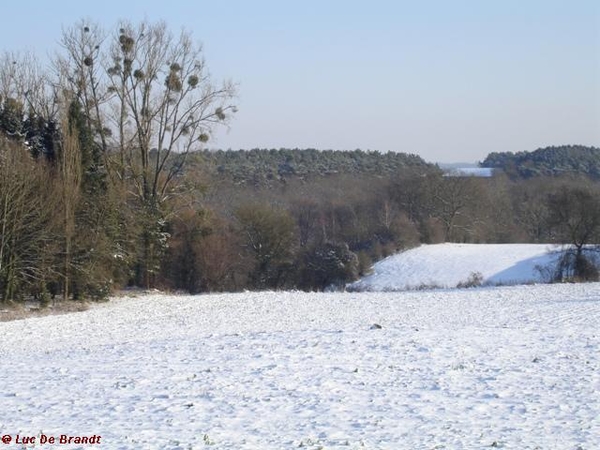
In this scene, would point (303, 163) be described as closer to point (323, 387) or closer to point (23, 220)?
point (23, 220)

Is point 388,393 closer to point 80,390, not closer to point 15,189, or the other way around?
point 80,390

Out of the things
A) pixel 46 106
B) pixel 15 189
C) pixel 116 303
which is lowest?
pixel 116 303

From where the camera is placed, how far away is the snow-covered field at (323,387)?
9.43 metres

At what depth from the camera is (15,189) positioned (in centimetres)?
2939

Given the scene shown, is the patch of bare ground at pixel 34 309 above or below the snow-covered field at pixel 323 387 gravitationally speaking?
below

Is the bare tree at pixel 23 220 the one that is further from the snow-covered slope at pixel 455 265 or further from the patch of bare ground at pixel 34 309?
the snow-covered slope at pixel 455 265

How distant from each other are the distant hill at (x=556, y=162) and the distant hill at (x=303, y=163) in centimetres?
1711

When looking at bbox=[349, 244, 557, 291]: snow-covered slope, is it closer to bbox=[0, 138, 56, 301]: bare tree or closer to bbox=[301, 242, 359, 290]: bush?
bbox=[301, 242, 359, 290]: bush

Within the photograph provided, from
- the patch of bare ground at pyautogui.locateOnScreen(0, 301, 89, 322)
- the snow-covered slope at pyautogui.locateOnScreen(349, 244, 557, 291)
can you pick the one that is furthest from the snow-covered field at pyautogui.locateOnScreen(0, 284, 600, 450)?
the snow-covered slope at pyautogui.locateOnScreen(349, 244, 557, 291)

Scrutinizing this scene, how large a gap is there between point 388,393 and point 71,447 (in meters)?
4.80

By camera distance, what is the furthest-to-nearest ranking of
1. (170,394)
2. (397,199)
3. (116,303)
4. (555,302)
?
(397,199)
(116,303)
(555,302)
(170,394)

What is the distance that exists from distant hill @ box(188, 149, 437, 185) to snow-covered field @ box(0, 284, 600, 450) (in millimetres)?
78255

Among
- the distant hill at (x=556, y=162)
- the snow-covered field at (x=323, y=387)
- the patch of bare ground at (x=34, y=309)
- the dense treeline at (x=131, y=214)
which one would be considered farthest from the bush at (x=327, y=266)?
the distant hill at (x=556, y=162)

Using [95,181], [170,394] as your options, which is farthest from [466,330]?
[95,181]
